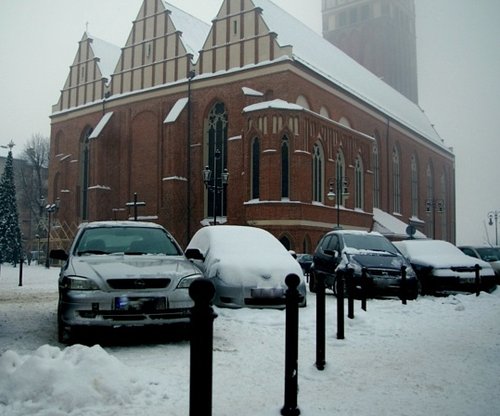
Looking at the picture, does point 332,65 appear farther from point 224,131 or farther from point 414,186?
point 414,186

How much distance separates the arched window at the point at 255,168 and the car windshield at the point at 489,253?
42.9ft

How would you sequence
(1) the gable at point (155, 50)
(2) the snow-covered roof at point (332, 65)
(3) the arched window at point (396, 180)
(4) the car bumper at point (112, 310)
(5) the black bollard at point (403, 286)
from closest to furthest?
(4) the car bumper at point (112, 310)
(5) the black bollard at point (403, 286)
(2) the snow-covered roof at point (332, 65)
(1) the gable at point (155, 50)
(3) the arched window at point (396, 180)

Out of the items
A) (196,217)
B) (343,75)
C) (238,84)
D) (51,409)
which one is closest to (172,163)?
(196,217)

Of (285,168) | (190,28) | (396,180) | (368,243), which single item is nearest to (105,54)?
(190,28)

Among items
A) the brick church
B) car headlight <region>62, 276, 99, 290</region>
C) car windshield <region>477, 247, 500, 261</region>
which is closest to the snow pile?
car headlight <region>62, 276, 99, 290</region>

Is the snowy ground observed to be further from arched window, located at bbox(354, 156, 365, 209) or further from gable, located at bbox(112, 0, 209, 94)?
gable, located at bbox(112, 0, 209, 94)

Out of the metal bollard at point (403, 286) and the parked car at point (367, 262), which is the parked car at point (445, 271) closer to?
the parked car at point (367, 262)

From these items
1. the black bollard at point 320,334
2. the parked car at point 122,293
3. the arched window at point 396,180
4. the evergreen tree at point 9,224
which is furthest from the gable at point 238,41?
the black bollard at point 320,334

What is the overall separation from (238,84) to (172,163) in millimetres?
6401

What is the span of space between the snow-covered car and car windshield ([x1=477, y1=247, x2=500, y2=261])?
1256 centimetres

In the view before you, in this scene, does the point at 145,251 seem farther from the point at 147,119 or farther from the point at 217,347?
the point at 147,119

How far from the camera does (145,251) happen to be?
307 inches

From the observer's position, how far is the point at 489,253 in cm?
2036

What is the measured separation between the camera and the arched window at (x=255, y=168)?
99.1 feet
